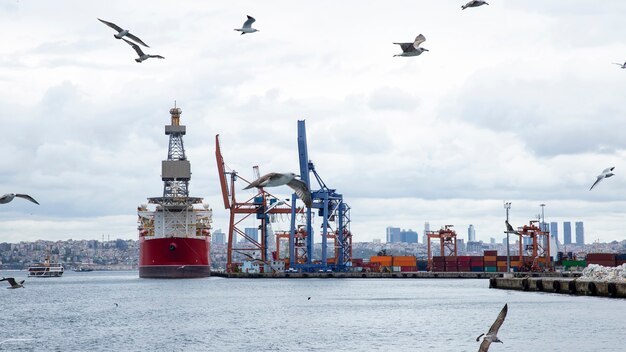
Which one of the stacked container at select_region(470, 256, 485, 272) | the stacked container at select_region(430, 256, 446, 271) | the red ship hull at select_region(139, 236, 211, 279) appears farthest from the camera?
the stacked container at select_region(430, 256, 446, 271)

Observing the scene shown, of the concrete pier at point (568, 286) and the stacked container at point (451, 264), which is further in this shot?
the stacked container at point (451, 264)

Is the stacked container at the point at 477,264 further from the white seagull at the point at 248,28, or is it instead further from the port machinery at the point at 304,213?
the white seagull at the point at 248,28

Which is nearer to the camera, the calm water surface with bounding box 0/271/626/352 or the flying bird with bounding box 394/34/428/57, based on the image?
the flying bird with bounding box 394/34/428/57

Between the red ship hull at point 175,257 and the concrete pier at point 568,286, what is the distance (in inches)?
1841

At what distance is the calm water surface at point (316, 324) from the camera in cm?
4238

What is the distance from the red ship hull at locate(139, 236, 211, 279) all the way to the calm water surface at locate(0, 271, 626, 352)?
46.0 metres

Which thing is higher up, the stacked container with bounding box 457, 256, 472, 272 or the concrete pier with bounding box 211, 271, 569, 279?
the stacked container with bounding box 457, 256, 472, 272

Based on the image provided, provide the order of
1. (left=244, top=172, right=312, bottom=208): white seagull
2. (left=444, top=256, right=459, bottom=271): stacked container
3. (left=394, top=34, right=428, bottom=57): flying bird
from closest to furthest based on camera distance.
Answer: (left=244, top=172, right=312, bottom=208): white seagull < (left=394, top=34, right=428, bottom=57): flying bird < (left=444, top=256, right=459, bottom=271): stacked container

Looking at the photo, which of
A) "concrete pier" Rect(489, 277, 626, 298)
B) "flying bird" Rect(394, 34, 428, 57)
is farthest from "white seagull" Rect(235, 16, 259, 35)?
"concrete pier" Rect(489, 277, 626, 298)

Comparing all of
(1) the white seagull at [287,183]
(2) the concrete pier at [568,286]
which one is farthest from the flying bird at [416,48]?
(2) the concrete pier at [568,286]

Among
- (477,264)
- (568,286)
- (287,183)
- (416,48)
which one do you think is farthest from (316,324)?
(477,264)

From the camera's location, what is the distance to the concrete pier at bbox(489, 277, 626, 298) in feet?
220

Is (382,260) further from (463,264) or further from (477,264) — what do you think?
(477,264)

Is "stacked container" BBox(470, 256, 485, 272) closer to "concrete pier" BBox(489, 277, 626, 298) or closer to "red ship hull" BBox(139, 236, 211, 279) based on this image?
"red ship hull" BBox(139, 236, 211, 279)
